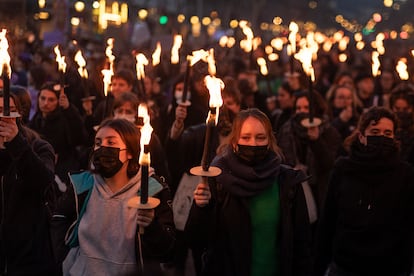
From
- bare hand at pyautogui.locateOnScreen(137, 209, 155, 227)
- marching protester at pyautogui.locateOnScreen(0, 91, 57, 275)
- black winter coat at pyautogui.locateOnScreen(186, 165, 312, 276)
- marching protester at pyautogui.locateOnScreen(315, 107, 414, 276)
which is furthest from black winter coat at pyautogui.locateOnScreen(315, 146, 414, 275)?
marching protester at pyautogui.locateOnScreen(0, 91, 57, 275)

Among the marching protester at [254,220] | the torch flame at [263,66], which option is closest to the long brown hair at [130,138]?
the marching protester at [254,220]

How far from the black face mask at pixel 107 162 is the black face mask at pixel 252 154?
75cm

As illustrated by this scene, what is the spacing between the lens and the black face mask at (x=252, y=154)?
4477mm

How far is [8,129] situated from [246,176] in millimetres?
1423

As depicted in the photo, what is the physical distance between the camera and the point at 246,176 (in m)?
4.36

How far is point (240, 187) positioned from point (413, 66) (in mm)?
12538

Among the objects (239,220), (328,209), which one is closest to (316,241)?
(328,209)

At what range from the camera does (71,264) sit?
436 cm

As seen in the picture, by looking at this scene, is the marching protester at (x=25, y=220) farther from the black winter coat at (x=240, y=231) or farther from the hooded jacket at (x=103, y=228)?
the black winter coat at (x=240, y=231)

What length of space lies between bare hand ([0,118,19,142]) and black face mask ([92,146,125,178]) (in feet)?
1.61

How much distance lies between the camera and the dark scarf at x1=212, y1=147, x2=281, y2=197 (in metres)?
4.36

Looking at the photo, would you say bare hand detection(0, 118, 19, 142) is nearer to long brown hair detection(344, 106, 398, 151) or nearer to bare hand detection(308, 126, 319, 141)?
long brown hair detection(344, 106, 398, 151)

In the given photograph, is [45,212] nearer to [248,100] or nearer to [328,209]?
[328,209]

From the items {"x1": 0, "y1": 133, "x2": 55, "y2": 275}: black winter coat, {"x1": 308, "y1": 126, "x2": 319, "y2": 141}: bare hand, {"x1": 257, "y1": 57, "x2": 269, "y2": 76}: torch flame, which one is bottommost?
{"x1": 0, "y1": 133, "x2": 55, "y2": 275}: black winter coat
